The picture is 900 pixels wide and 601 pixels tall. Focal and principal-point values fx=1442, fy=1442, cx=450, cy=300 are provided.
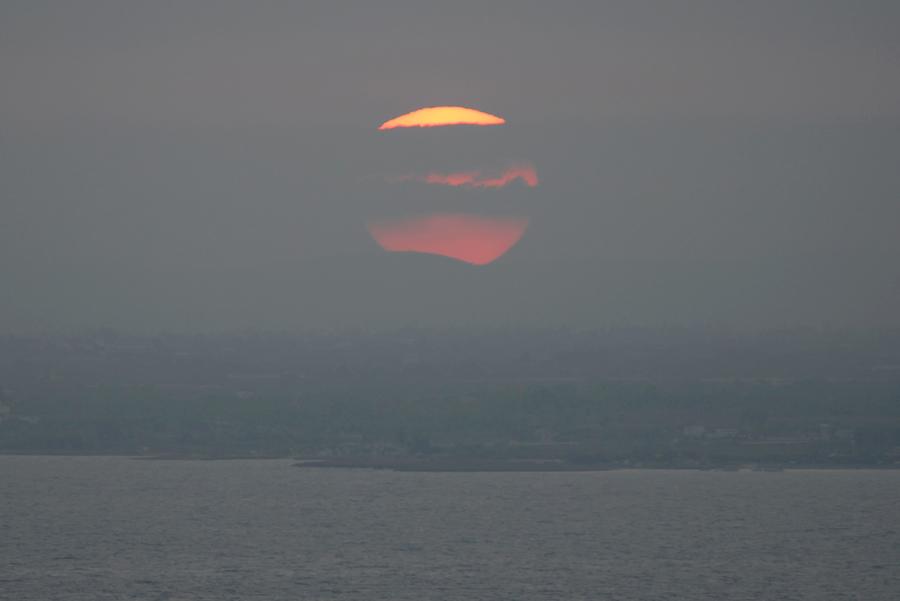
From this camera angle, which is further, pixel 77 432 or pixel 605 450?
pixel 77 432

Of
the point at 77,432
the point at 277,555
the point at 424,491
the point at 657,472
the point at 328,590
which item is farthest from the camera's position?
the point at 77,432

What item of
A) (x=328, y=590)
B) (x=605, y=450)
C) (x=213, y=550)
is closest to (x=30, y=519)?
(x=213, y=550)

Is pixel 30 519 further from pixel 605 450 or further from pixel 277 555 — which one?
pixel 605 450

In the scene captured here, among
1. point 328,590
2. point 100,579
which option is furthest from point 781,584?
point 100,579

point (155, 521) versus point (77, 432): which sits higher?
point (77, 432)

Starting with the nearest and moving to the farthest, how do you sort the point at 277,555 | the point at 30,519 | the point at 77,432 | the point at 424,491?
the point at 277,555
the point at 30,519
the point at 424,491
the point at 77,432

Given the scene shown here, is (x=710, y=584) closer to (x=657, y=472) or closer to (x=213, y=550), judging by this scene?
(x=213, y=550)
